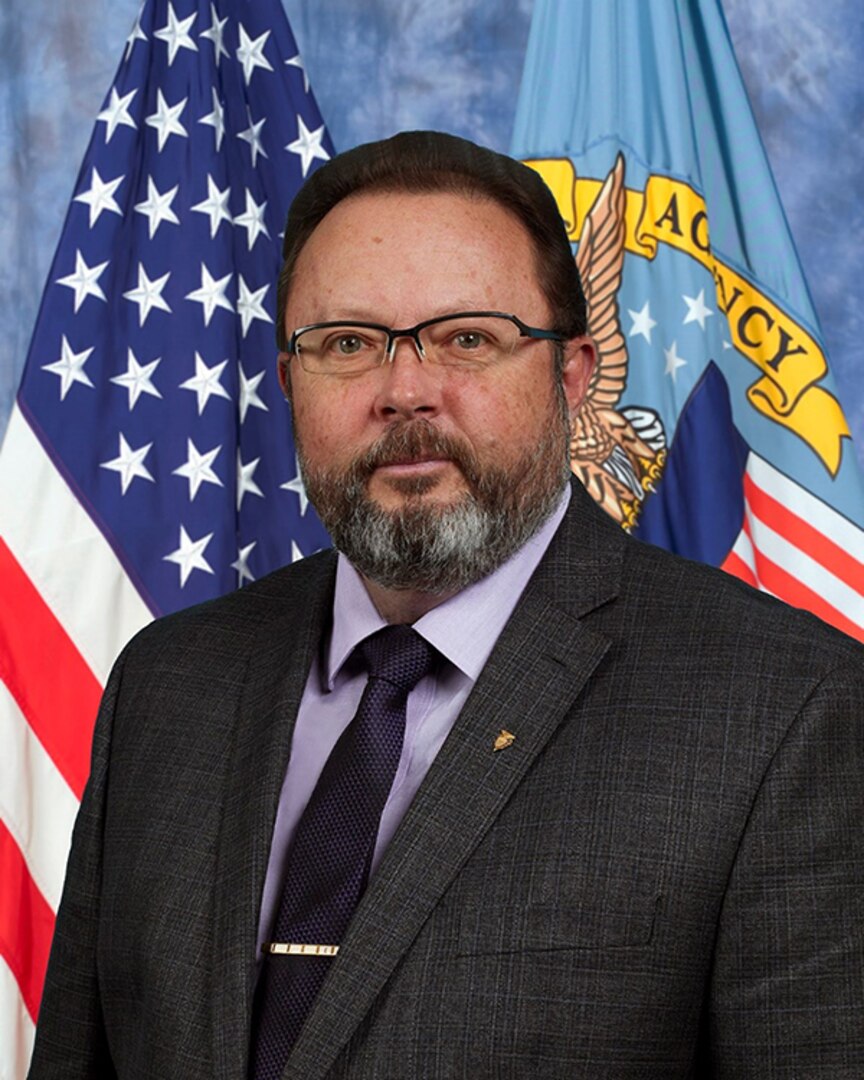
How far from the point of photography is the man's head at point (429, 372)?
180 centimetres

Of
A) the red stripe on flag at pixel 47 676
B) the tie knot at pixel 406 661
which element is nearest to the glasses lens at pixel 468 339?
the tie knot at pixel 406 661

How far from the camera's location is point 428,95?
3889mm

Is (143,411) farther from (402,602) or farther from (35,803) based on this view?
(402,602)

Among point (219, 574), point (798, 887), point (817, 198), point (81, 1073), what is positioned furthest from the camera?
point (817, 198)

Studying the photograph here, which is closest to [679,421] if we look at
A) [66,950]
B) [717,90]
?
[717,90]

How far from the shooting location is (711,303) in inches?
132

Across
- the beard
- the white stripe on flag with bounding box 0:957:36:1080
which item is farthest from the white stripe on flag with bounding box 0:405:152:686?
the beard

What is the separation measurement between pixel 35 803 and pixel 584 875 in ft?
6.31

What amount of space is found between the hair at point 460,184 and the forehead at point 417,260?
2 cm

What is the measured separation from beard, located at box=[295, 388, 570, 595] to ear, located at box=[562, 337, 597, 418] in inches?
6.4

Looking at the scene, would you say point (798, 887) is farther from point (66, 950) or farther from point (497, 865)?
point (66, 950)

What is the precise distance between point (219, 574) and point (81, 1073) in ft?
4.96

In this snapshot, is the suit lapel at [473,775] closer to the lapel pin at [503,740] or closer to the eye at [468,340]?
the lapel pin at [503,740]

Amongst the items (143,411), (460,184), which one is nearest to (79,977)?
(460,184)
